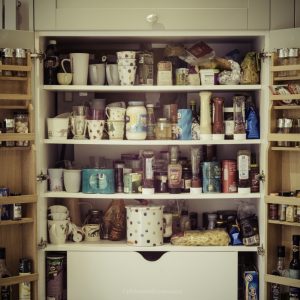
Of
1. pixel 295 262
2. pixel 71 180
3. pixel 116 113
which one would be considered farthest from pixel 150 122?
pixel 295 262

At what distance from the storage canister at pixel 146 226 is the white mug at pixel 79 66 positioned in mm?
730

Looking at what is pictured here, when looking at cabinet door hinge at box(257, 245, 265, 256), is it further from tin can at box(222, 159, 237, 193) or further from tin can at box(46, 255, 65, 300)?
tin can at box(46, 255, 65, 300)

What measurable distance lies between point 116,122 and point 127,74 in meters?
0.26

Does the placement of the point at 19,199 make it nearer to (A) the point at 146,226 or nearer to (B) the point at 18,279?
(B) the point at 18,279

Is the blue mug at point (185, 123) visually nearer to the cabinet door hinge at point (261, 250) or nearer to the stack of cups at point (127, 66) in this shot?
the stack of cups at point (127, 66)

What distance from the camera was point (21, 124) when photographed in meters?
2.89

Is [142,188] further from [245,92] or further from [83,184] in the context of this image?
[245,92]

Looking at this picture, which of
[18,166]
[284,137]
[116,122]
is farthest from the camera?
[116,122]

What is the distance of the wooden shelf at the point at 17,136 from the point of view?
280 cm

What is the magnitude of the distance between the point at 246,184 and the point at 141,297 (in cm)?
81

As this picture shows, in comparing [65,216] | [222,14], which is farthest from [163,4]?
[65,216]

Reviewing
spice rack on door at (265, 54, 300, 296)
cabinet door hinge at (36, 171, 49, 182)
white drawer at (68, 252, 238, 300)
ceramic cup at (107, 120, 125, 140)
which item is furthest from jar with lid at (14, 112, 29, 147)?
spice rack on door at (265, 54, 300, 296)

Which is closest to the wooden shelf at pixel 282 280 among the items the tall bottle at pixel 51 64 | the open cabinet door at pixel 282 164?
the open cabinet door at pixel 282 164

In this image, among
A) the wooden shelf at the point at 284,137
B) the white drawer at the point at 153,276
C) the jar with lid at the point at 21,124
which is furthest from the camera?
Result: the white drawer at the point at 153,276
